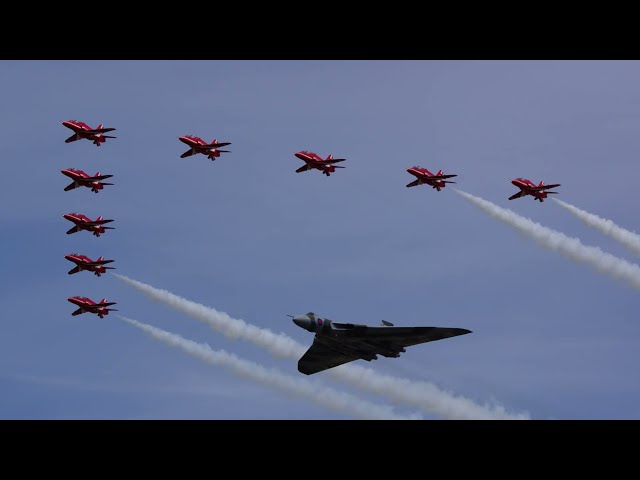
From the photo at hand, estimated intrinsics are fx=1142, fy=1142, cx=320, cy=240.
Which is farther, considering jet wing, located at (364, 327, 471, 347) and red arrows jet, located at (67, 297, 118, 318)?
red arrows jet, located at (67, 297, 118, 318)

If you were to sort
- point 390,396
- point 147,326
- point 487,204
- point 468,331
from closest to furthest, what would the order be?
point 468,331
point 390,396
point 147,326
point 487,204

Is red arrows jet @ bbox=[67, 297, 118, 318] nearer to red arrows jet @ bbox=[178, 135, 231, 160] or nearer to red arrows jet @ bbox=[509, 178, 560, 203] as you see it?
red arrows jet @ bbox=[178, 135, 231, 160]

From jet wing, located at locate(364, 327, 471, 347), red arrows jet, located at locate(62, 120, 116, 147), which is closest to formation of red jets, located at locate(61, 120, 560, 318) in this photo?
red arrows jet, located at locate(62, 120, 116, 147)

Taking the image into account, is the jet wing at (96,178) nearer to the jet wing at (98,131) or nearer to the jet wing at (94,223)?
the jet wing at (94,223)

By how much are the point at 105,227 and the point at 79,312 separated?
11683mm

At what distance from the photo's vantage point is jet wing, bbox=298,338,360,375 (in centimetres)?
13512

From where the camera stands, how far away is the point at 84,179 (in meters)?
149

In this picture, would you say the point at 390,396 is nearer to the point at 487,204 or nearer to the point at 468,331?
the point at 468,331

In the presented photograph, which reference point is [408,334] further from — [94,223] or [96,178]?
[96,178]

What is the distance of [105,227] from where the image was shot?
15112cm

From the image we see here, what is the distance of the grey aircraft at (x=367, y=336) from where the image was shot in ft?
402

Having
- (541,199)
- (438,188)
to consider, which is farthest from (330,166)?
(541,199)

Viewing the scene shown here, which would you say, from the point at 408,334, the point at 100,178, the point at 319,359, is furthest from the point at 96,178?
the point at 408,334

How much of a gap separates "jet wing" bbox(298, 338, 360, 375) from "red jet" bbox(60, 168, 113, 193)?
36051 mm
